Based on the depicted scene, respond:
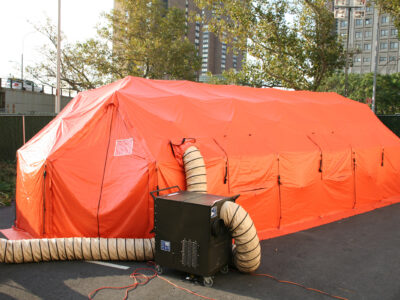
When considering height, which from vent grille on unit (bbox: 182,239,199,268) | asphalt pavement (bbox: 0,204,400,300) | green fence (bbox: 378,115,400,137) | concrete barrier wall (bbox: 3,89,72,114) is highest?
concrete barrier wall (bbox: 3,89,72,114)

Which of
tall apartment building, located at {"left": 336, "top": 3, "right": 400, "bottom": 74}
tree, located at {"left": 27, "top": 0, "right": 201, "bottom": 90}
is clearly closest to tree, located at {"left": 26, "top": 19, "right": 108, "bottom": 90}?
tree, located at {"left": 27, "top": 0, "right": 201, "bottom": 90}

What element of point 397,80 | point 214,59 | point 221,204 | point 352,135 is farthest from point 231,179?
point 214,59

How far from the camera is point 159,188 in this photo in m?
7.16

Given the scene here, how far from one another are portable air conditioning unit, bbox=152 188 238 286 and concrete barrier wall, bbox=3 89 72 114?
1103 inches

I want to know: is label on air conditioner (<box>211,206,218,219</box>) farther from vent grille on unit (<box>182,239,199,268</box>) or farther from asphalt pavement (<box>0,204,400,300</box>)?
asphalt pavement (<box>0,204,400,300</box>)

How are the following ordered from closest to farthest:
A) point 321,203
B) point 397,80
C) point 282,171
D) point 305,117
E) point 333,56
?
point 282,171 → point 321,203 → point 305,117 → point 333,56 → point 397,80

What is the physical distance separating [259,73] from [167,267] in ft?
62.8

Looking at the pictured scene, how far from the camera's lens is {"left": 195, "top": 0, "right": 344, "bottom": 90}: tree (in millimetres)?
21375

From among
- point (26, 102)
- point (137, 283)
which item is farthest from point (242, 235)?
point (26, 102)

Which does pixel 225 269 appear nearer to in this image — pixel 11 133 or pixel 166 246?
pixel 166 246

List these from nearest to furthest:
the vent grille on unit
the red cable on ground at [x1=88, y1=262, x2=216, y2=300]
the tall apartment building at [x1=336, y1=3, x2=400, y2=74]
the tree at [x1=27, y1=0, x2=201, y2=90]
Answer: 1. the red cable on ground at [x1=88, y1=262, x2=216, y2=300]
2. the vent grille on unit
3. the tree at [x1=27, y1=0, x2=201, y2=90]
4. the tall apartment building at [x1=336, y1=3, x2=400, y2=74]

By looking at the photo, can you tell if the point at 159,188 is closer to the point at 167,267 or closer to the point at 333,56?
the point at 167,267

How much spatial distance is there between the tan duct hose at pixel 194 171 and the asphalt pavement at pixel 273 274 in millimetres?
1655

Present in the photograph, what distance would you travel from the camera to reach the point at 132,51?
30953 millimetres
